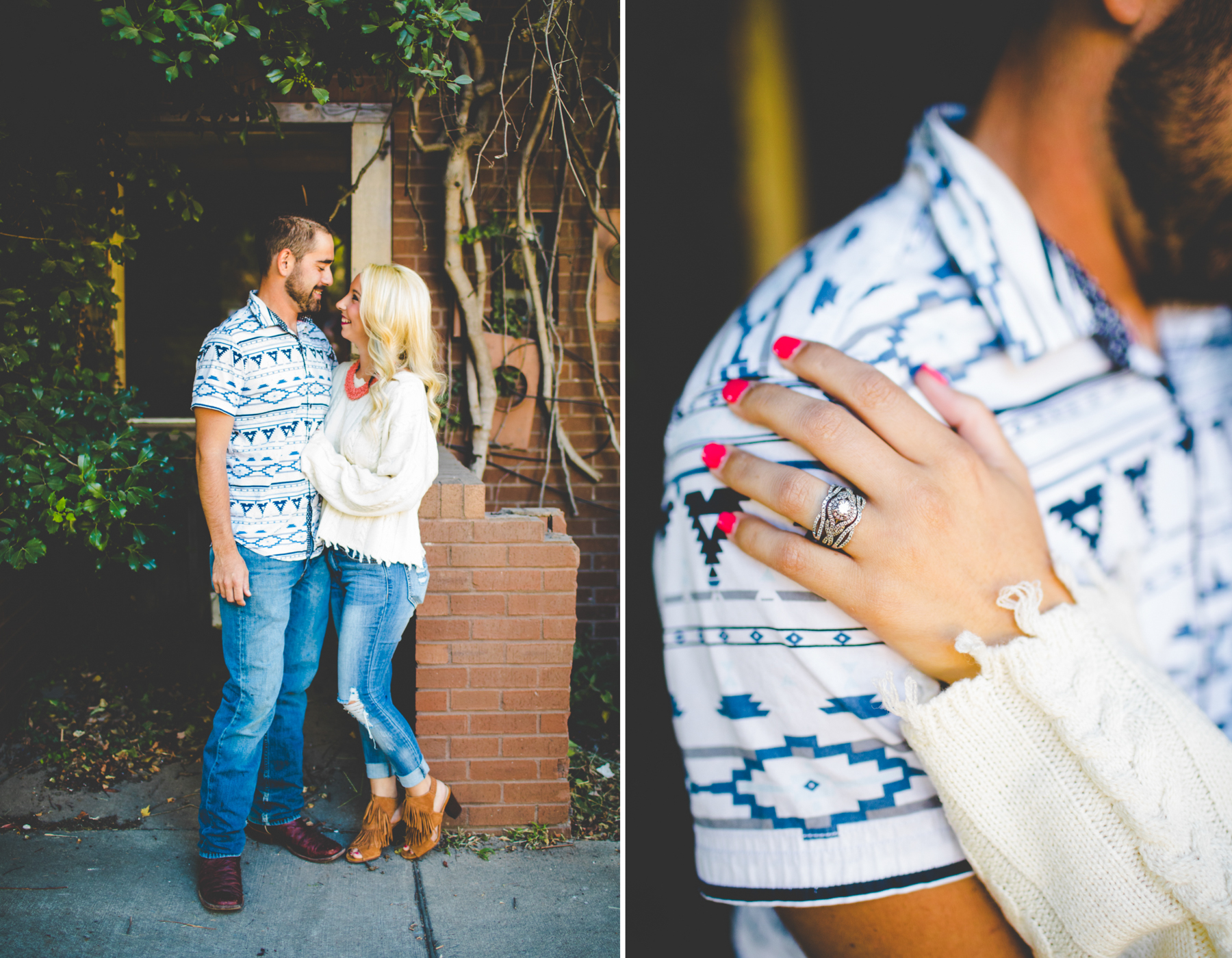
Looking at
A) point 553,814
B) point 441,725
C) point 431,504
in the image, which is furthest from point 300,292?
point 553,814

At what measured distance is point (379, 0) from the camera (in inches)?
88.7

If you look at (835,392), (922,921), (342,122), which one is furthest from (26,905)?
(342,122)

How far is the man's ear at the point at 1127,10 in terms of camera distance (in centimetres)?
79

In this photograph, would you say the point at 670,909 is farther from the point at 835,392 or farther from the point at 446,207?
the point at 446,207

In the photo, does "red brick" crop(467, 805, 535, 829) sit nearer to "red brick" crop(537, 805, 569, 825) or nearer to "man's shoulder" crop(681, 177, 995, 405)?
"red brick" crop(537, 805, 569, 825)

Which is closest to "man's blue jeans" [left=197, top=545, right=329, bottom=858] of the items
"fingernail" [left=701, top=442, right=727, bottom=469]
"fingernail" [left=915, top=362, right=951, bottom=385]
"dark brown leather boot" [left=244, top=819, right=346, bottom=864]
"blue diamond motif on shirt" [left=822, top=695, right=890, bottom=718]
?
"dark brown leather boot" [left=244, top=819, right=346, bottom=864]

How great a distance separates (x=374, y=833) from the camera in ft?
8.31

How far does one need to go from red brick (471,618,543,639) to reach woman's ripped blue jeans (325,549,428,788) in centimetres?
26

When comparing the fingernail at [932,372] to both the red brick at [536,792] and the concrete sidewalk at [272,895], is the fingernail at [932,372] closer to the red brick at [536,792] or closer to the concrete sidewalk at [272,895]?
the concrete sidewalk at [272,895]

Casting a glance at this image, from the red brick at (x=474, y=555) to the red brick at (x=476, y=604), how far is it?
0.10m

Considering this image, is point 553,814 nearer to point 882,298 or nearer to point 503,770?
point 503,770

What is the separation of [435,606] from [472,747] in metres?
0.48

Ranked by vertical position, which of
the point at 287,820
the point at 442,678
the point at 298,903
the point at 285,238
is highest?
the point at 285,238

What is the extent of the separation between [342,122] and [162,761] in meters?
2.79
